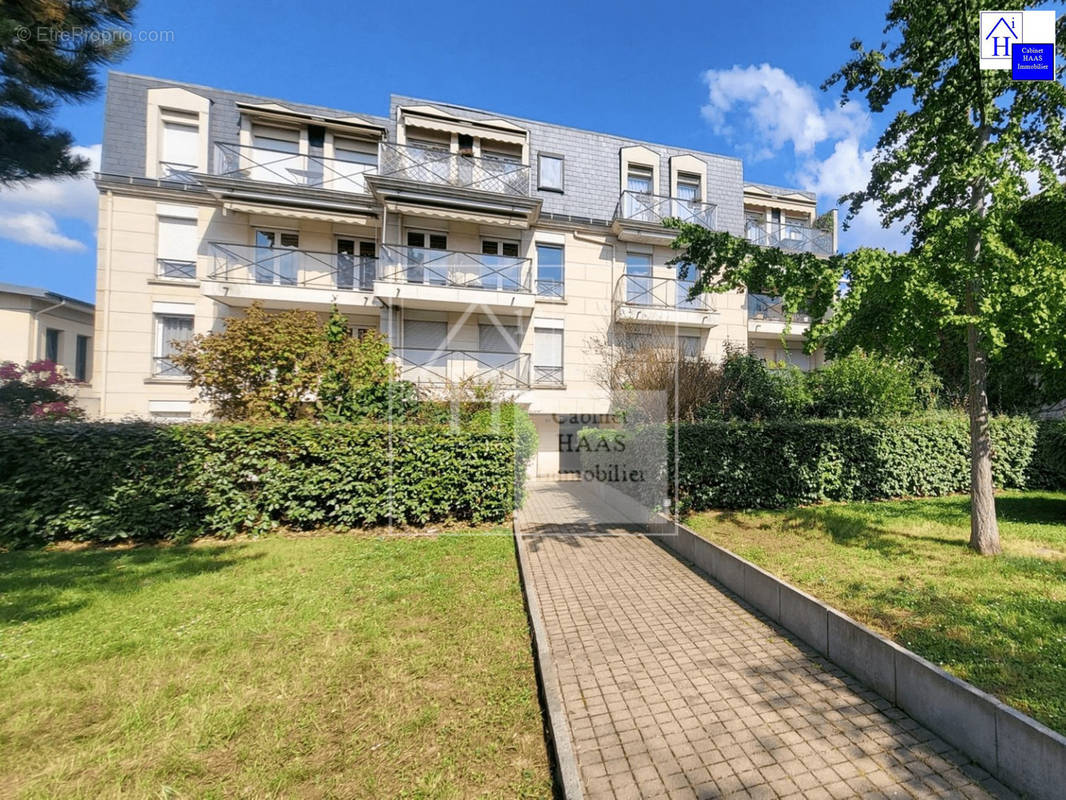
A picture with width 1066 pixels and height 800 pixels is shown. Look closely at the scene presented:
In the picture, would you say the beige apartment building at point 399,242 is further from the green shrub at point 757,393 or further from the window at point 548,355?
the green shrub at point 757,393

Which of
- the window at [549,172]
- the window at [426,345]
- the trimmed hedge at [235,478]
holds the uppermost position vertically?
the window at [549,172]

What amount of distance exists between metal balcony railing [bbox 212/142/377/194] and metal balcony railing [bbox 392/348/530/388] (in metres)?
5.91

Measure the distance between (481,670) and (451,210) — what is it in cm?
1368

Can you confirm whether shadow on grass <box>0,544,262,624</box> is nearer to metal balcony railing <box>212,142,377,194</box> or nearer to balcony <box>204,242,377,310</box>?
balcony <box>204,242,377,310</box>

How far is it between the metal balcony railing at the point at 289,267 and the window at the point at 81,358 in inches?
469

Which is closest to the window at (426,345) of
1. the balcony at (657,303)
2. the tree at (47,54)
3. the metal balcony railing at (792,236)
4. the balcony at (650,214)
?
the balcony at (657,303)

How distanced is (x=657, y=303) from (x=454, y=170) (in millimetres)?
8671

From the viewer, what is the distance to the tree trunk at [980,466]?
551 centimetres

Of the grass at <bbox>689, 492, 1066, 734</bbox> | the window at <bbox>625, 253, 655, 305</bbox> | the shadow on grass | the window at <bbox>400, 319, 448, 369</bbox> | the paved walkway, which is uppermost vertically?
the window at <bbox>625, 253, 655, 305</bbox>

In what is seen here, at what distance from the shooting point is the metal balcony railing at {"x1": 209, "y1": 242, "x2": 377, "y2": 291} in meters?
12.7

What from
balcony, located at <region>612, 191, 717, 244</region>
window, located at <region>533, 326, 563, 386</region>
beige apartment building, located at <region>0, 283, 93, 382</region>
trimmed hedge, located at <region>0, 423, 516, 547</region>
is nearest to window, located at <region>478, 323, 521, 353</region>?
window, located at <region>533, 326, 563, 386</region>

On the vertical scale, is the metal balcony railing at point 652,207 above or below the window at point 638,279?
above

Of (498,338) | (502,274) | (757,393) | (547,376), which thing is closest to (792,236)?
(757,393)

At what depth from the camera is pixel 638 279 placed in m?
15.8
